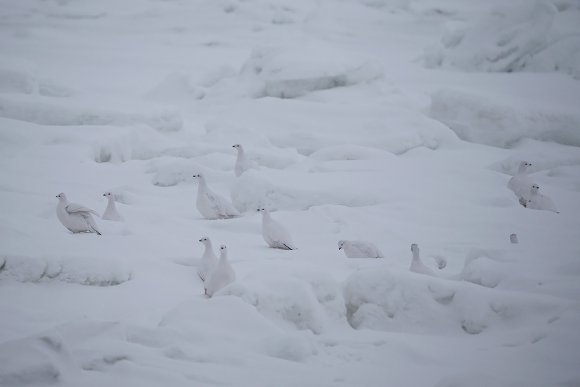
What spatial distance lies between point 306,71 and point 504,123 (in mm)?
4879

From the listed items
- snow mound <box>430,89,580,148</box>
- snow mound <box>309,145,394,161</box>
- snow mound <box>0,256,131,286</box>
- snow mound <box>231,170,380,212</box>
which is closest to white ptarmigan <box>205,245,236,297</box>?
snow mound <box>0,256,131,286</box>

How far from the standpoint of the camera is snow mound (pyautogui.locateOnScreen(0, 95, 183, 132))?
13.6m

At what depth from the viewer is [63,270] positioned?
5371 mm

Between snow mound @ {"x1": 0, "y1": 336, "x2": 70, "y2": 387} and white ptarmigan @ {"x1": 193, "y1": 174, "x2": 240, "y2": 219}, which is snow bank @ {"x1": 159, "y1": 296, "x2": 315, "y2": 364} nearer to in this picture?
snow mound @ {"x1": 0, "y1": 336, "x2": 70, "y2": 387}

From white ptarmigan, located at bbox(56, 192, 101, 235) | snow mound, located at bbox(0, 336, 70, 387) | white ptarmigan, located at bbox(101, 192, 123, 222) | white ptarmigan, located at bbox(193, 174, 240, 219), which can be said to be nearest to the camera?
snow mound, located at bbox(0, 336, 70, 387)

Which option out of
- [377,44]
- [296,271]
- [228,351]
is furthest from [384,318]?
[377,44]

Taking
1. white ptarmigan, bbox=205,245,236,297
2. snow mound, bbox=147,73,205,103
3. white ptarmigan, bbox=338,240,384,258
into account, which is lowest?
snow mound, bbox=147,73,205,103

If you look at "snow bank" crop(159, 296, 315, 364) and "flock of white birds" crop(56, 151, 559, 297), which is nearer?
"snow bank" crop(159, 296, 315, 364)

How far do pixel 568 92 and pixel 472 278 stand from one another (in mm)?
13717

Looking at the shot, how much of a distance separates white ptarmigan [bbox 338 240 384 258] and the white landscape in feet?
0.62

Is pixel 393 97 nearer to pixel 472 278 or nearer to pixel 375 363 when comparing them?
pixel 472 278

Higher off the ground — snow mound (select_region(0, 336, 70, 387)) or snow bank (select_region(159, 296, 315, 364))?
snow mound (select_region(0, 336, 70, 387))

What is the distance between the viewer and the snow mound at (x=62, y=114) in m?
13.6

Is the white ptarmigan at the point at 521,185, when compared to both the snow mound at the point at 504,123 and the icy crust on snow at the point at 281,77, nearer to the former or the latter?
the snow mound at the point at 504,123
